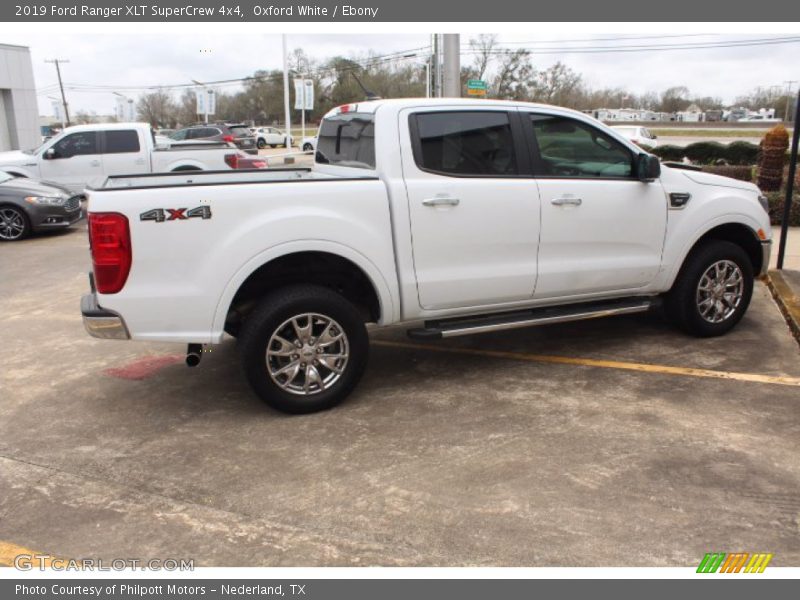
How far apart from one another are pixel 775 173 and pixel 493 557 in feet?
43.4

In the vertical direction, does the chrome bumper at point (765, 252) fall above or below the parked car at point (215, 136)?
below

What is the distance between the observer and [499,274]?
4855 millimetres

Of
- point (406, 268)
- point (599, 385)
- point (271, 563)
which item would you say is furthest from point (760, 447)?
point (271, 563)

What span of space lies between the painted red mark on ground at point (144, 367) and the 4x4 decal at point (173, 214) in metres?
1.88

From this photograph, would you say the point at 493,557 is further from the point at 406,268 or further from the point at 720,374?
the point at 720,374

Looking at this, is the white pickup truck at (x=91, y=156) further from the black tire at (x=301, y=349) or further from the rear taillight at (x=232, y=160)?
the black tire at (x=301, y=349)

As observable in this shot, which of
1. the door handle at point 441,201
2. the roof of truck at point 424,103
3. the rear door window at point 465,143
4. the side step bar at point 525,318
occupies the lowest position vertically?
the side step bar at point 525,318

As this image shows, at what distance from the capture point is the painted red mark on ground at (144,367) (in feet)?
17.8

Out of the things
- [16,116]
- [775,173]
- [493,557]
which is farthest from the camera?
[16,116]

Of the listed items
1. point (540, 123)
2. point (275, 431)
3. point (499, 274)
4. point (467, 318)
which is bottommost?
point (275, 431)

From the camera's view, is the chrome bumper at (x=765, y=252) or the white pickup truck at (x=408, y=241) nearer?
the white pickup truck at (x=408, y=241)

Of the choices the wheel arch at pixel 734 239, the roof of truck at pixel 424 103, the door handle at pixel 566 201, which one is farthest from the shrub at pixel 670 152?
the roof of truck at pixel 424 103

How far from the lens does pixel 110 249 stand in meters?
3.96

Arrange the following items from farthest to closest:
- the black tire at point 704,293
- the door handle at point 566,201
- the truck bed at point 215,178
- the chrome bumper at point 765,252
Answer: the chrome bumper at point 765,252 → the black tire at point 704,293 → the door handle at point 566,201 → the truck bed at point 215,178
